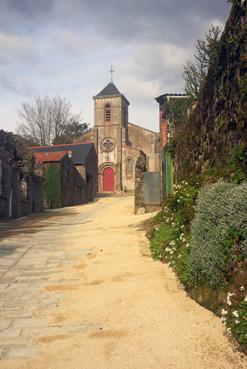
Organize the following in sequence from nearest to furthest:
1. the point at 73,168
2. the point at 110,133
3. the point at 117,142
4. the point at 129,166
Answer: the point at 73,168 < the point at 129,166 < the point at 117,142 < the point at 110,133

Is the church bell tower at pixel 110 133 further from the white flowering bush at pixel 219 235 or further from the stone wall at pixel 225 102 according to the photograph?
the white flowering bush at pixel 219 235

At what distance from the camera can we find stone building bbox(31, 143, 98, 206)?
31125 mm

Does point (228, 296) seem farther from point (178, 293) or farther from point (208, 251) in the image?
point (178, 293)

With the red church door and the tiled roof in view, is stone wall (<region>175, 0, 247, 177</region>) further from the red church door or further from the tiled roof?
the red church door

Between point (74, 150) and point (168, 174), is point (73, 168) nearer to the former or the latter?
point (74, 150)

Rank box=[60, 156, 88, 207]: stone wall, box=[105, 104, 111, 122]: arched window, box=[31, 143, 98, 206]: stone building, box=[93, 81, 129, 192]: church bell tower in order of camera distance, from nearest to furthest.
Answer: box=[31, 143, 98, 206]: stone building < box=[60, 156, 88, 207]: stone wall < box=[93, 81, 129, 192]: church bell tower < box=[105, 104, 111, 122]: arched window

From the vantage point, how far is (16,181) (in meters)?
20.1

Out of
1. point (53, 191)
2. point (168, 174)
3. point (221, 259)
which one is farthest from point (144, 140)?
point (221, 259)

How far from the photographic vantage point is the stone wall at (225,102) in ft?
23.0

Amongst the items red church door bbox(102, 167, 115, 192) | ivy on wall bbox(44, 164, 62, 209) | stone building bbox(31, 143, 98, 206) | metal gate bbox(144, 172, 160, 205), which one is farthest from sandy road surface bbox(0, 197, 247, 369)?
red church door bbox(102, 167, 115, 192)

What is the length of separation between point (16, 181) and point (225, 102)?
14.5 metres

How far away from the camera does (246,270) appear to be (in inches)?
172

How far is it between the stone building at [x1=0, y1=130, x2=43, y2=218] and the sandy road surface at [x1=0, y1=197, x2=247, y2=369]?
11.4 meters

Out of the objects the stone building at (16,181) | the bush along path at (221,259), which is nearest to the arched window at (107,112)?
the stone building at (16,181)
